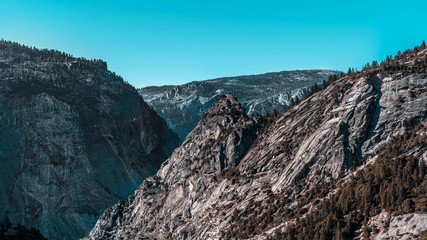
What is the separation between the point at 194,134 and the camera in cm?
13750

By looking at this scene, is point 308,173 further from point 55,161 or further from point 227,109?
point 55,161

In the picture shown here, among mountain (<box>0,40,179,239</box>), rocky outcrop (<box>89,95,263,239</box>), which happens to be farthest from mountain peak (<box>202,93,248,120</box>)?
mountain (<box>0,40,179,239</box>)

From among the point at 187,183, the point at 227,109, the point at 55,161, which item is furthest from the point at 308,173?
the point at 55,161

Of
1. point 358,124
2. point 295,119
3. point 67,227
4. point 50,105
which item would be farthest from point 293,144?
point 50,105

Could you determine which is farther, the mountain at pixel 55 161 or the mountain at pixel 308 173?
the mountain at pixel 55 161

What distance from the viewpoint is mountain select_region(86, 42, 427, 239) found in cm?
7406

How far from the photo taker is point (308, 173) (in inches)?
3723

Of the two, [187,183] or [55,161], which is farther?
[55,161]

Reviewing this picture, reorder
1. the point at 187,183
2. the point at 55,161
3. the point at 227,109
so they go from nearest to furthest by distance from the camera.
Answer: the point at 187,183
the point at 227,109
the point at 55,161

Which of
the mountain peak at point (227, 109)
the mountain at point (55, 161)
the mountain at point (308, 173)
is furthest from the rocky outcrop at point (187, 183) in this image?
the mountain at point (55, 161)

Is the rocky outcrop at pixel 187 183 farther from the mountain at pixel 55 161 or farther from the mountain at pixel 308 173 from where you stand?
the mountain at pixel 55 161

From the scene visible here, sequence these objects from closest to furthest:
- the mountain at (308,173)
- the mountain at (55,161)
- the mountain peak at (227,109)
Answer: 1. the mountain at (308,173)
2. the mountain peak at (227,109)
3. the mountain at (55,161)

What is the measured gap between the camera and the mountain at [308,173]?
7406cm

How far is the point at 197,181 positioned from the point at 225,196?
1355cm
